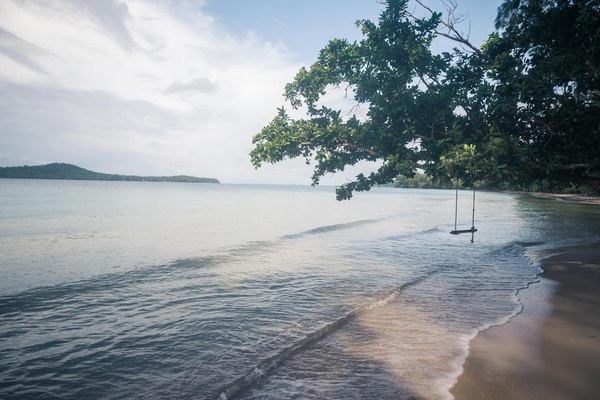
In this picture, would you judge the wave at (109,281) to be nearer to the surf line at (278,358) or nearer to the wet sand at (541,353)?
the surf line at (278,358)

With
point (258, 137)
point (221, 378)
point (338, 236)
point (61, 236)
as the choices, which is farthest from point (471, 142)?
point (61, 236)

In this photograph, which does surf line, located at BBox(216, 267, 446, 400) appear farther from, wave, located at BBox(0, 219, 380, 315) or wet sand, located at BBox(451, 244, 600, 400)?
wave, located at BBox(0, 219, 380, 315)

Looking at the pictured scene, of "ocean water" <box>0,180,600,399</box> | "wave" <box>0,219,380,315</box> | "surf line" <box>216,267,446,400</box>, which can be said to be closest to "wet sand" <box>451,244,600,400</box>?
"ocean water" <box>0,180,600,399</box>

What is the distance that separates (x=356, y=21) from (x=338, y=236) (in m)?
15.2

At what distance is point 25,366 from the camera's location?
19.0 feet

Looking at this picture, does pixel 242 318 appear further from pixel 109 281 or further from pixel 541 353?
pixel 109 281

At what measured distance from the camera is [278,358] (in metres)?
5.96

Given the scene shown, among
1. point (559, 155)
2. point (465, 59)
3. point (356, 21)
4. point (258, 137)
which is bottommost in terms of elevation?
point (559, 155)

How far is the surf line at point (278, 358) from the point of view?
198 inches

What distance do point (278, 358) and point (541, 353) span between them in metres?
4.55

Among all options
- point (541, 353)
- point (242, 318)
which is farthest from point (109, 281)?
point (541, 353)

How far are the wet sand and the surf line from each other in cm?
271

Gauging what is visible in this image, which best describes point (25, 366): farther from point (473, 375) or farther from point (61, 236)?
point (61, 236)

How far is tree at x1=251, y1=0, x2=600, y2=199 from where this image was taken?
872 centimetres
